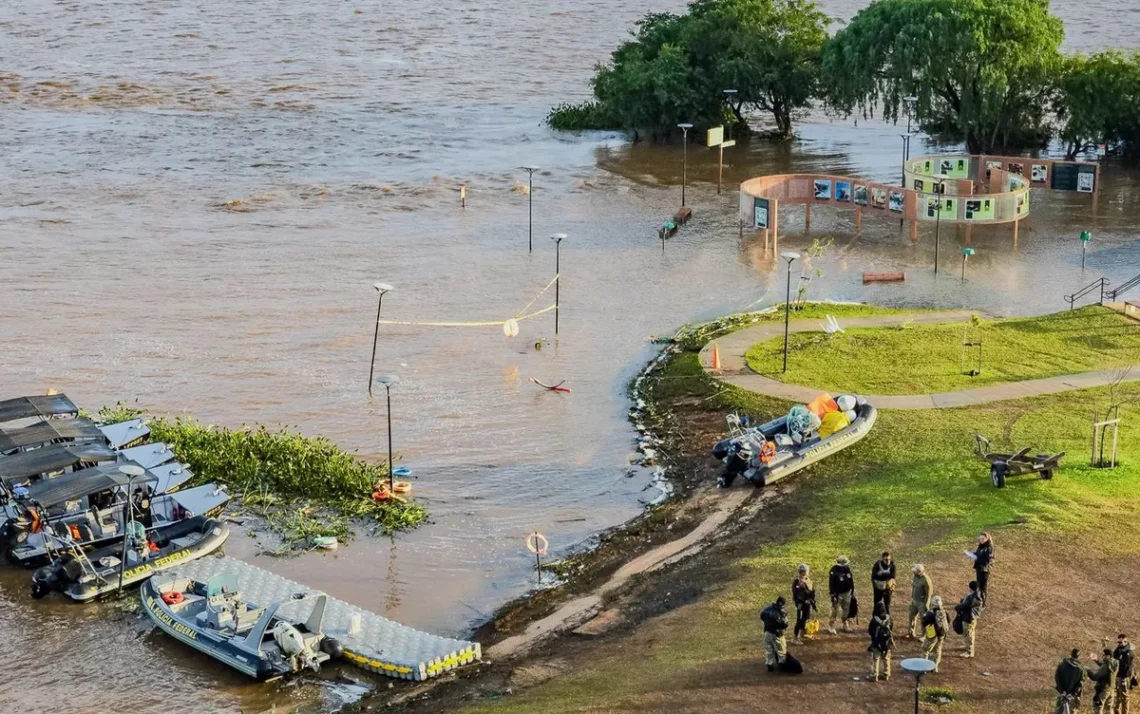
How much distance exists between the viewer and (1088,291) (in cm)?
5684

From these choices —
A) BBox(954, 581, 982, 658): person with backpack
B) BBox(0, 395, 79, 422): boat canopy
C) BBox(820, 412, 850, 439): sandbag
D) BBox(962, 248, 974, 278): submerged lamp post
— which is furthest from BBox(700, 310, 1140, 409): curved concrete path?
BBox(0, 395, 79, 422): boat canopy

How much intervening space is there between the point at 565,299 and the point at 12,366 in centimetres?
1994

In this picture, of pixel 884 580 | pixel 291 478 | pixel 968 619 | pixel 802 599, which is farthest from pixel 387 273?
pixel 968 619

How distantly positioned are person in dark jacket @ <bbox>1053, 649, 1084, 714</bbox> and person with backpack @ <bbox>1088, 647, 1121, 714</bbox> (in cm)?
33

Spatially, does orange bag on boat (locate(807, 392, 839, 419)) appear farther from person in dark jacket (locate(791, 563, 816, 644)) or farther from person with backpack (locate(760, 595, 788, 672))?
person with backpack (locate(760, 595, 788, 672))

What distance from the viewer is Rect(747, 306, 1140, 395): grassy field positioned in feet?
149

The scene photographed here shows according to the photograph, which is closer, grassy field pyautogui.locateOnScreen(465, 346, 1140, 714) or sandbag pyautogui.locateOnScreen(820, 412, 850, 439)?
grassy field pyautogui.locateOnScreen(465, 346, 1140, 714)

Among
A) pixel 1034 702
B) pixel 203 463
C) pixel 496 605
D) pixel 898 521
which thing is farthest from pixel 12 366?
pixel 1034 702

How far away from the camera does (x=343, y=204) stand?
75375mm

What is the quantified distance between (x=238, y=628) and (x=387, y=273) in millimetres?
31868

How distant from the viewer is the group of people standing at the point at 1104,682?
78.9 feet

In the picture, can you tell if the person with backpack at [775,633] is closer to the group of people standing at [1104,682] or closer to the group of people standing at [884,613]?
the group of people standing at [884,613]

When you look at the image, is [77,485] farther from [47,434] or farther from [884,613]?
[884,613]

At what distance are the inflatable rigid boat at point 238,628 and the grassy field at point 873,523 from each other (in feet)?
14.8
